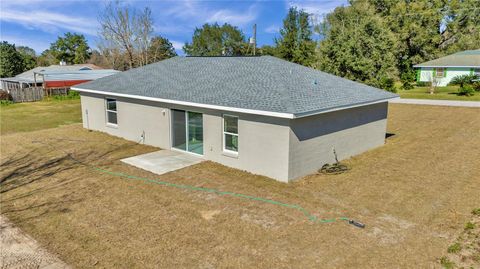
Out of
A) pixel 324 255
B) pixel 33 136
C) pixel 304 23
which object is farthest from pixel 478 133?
pixel 304 23

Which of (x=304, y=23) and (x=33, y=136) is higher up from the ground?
(x=304, y=23)

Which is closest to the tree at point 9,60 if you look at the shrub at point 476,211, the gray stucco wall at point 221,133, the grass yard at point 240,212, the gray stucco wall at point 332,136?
the gray stucco wall at point 221,133

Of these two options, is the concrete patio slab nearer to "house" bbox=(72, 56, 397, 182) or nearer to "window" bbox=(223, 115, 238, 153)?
"house" bbox=(72, 56, 397, 182)

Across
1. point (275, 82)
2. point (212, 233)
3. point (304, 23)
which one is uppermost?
point (304, 23)

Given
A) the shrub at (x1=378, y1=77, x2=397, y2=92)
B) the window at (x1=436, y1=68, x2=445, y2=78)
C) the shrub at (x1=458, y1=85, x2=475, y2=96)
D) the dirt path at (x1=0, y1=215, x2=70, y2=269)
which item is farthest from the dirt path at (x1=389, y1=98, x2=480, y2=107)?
the dirt path at (x1=0, y1=215, x2=70, y2=269)

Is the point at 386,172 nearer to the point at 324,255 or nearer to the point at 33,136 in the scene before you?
the point at 324,255

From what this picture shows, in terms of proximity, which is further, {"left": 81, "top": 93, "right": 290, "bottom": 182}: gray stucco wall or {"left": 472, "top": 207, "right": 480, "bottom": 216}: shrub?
{"left": 81, "top": 93, "right": 290, "bottom": 182}: gray stucco wall

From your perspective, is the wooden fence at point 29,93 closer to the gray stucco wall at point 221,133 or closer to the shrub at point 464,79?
the gray stucco wall at point 221,133
